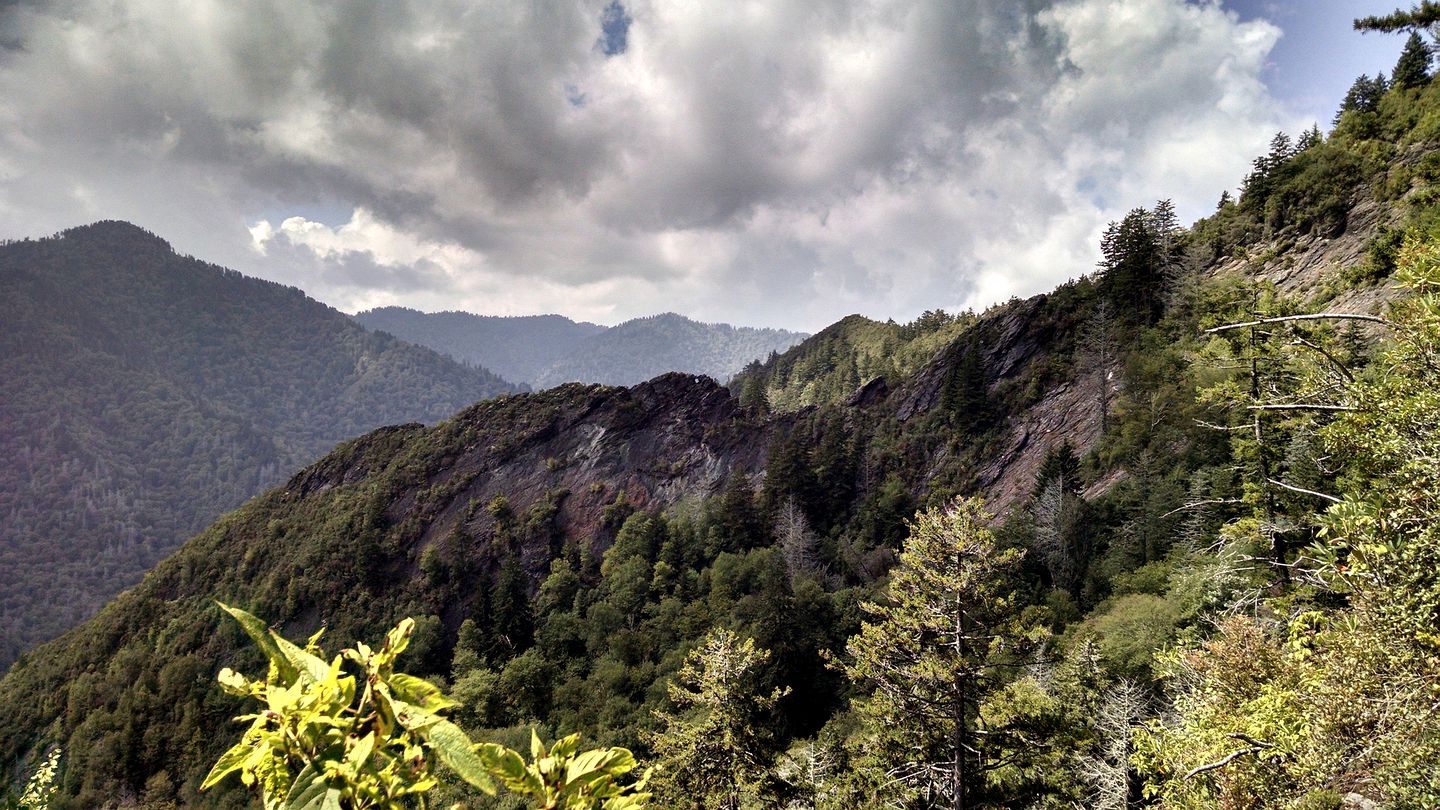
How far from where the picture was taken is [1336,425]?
5.76m

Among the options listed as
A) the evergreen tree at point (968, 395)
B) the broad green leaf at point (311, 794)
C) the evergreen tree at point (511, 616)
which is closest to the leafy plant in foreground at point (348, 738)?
the broad green leaf at point (311, 794)

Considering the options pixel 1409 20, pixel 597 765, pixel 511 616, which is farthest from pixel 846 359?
pixel 597 765

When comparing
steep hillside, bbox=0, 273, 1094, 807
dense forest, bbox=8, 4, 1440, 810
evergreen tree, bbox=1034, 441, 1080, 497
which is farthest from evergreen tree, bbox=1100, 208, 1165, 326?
evergreen tree, bbox=1034, 441, 1080, 497

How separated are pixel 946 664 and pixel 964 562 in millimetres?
1837

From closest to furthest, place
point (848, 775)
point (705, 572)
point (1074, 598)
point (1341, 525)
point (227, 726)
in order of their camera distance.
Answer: point (1341, 525) → point (848, 775) → point (1074, 598) → point (227, 726) → point (705, 572)

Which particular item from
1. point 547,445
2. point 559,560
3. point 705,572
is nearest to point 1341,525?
point 705,572

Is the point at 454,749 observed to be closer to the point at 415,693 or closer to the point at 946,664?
the point at 415,693

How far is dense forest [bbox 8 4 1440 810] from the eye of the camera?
230 inches

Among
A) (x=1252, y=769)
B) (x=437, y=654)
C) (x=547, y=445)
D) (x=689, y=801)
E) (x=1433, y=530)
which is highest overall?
(x=547, y=445)

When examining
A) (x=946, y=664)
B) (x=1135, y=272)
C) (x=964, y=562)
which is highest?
(x=1135, y=272)

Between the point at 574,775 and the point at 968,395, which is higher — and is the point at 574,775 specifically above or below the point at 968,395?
below

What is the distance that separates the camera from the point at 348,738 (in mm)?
1863

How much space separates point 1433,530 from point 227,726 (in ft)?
192

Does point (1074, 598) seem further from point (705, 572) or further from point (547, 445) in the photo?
point (547, 445)
